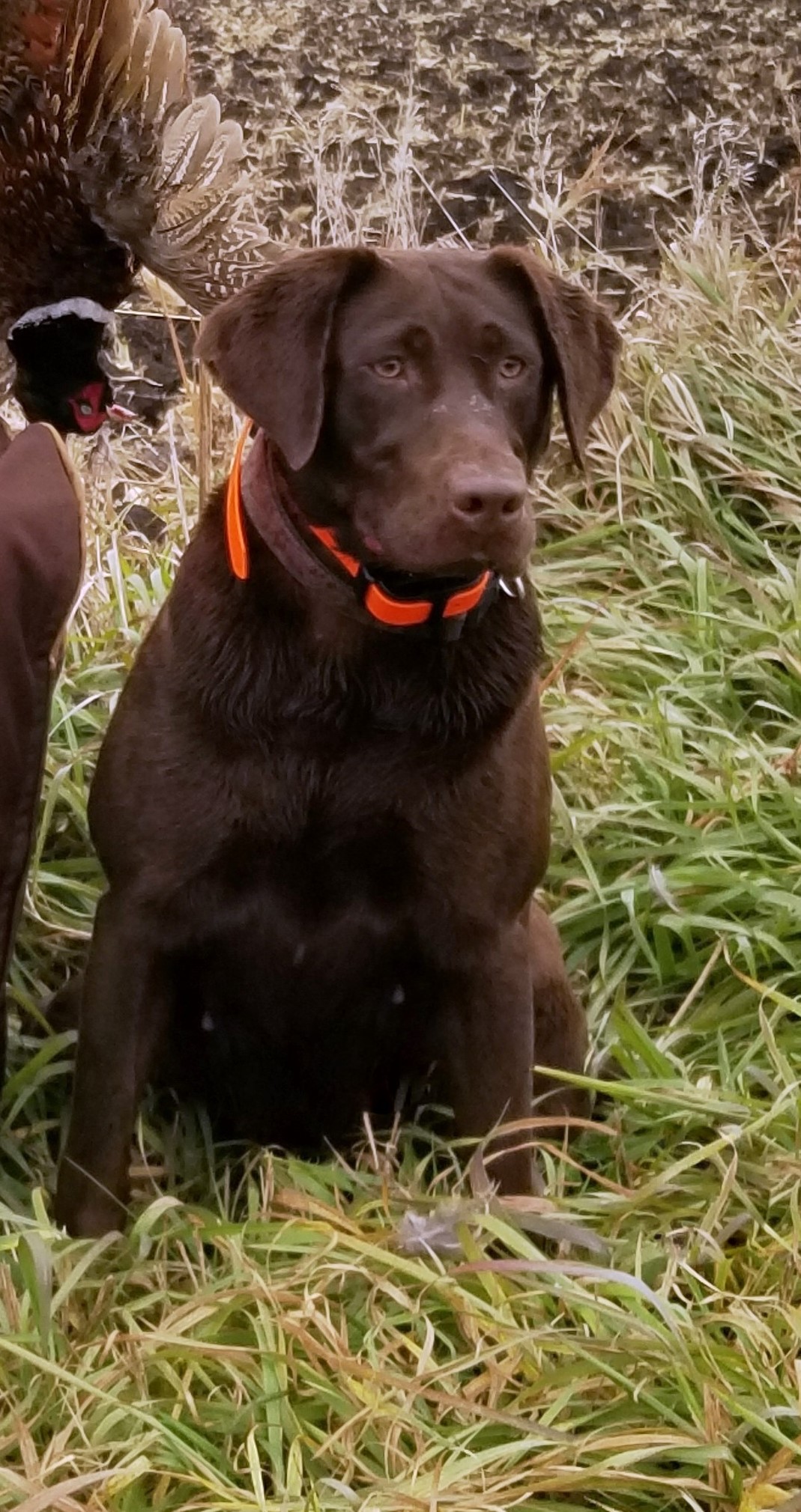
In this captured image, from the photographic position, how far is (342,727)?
2.14 metres

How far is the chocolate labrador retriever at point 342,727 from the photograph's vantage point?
2.04 meters

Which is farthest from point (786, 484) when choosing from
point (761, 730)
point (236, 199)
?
point (236, 199)

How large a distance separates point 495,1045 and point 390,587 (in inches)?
23.1

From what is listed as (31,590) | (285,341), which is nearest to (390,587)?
(285,341)

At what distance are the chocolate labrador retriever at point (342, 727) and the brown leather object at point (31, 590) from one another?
0.12 meters

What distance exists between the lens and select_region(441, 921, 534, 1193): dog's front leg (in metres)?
2.21

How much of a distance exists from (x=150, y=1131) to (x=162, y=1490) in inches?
29.9

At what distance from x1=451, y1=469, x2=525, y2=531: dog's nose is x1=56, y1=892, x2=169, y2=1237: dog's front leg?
2.08 ft

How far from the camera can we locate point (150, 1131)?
2.49 meters

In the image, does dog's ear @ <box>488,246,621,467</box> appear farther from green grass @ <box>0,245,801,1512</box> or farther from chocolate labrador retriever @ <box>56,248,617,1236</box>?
green grass @ <box>0,245,801,1512</box>

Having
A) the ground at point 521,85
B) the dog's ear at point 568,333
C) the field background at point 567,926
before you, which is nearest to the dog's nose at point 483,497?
the dog's ear at point 568,333

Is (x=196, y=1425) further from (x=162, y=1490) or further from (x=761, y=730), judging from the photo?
(x=761, y=730)

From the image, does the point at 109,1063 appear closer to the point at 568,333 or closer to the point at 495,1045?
the point at 495,1045

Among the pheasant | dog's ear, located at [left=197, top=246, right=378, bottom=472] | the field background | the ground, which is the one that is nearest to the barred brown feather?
the pheasant
